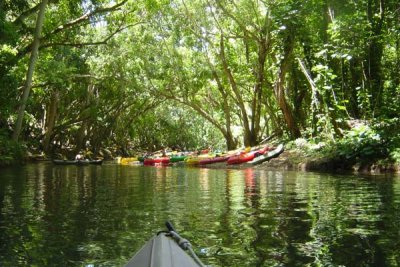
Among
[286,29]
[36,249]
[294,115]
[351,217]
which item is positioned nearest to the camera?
[36,249]

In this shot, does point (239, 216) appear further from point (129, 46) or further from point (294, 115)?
point (129, 46)

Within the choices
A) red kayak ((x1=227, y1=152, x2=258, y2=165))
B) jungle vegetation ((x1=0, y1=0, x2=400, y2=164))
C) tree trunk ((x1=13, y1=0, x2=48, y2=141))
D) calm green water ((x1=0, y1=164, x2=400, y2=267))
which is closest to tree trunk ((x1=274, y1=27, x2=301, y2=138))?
jungle vegetation ((x1=0, y1=0, x2=400, y2=164))

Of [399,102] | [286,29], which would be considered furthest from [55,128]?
[399,102]

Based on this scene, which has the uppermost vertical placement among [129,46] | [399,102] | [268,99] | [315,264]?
[129,46]

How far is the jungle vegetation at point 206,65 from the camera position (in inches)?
674

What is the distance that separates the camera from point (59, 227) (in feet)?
18.5

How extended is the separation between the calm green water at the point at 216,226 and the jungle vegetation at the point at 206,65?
779 centimetres

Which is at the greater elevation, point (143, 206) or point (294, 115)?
A: point (294, 115)

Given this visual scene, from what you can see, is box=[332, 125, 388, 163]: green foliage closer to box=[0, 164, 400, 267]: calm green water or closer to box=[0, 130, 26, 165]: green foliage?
box=[0, 164, 400, 267]: calm green water

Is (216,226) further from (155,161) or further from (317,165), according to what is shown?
(155,161)

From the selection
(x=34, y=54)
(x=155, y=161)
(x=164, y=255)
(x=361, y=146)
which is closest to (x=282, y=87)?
(x=361, y=146)

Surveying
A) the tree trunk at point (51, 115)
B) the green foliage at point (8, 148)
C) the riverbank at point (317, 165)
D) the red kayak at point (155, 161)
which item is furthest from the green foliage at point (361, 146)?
the tree trunk at point (51, 115)

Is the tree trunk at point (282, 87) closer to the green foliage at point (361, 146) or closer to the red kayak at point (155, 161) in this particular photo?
the green foliage at point (361, 146)

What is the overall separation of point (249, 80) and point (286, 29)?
8.74 metres
